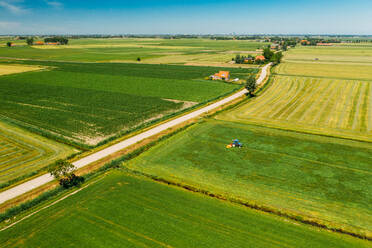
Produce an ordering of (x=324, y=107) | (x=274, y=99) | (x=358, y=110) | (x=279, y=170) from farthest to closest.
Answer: (x=274, y=99)
(x=324, y=107)
(x=358, y=110)
(x=279, y=170)

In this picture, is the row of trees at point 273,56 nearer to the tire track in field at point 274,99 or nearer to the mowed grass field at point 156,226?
the tire track in field at point 274,99

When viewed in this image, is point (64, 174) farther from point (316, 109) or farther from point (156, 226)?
point (316, 109)

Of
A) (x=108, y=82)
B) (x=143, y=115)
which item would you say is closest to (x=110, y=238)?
(x=143, y=115)

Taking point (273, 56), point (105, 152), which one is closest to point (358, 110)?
point (105, 152)

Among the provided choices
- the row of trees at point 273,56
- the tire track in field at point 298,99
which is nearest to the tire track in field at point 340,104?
the tire track in field at point 298,99

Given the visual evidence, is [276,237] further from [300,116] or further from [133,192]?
[300,116]

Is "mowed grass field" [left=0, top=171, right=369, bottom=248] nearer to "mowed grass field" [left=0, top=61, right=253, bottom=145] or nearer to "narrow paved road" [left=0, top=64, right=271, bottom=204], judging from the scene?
"narrow paved road" [left=0, top=64, right=271, bottom=204]
